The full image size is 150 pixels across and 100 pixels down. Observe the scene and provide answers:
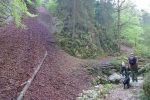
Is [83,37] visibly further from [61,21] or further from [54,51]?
[54,51]

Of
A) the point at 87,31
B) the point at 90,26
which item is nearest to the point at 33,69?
the point at 87,31

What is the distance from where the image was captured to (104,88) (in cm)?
1609

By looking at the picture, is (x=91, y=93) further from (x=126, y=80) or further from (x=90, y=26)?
(x=90, y=26)

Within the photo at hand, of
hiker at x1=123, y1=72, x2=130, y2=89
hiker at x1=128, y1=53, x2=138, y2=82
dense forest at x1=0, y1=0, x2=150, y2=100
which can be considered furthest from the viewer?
dense forest at x1=0, y1=0, x2=150, y2=100

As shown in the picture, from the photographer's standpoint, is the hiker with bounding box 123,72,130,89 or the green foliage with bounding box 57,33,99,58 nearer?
the hiker with bounding box 123,72,130,89

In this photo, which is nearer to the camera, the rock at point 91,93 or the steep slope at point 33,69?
the steep slope at point 33,69

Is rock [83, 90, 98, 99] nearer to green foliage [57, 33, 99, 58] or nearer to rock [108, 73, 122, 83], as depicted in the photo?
rock [108, 73, 122, 83]

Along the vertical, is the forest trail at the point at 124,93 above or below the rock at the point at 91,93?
above

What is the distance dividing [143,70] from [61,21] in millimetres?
11760

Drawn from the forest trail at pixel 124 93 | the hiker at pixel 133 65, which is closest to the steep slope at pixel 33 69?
the forest trail at pixel 124 93

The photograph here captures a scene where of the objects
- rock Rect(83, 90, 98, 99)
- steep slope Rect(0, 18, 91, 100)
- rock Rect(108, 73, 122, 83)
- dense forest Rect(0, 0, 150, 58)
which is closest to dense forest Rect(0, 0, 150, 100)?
dense forest Rect(0, 0, 150, 58)

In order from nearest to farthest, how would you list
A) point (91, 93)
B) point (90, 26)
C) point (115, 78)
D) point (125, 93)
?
point (125, 93) < point (91, 93) < point (115, 78) < point (90, 26)

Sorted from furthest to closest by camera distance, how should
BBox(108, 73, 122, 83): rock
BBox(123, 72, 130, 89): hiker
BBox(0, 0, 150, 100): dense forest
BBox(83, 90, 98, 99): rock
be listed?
BBox(0, 0, 150, 100): dense forest → BBox(108, 73, 122, 83): rock → BBox(123, 72, 130, 89): hiker → BBox(83, 90, 98, 99): rock

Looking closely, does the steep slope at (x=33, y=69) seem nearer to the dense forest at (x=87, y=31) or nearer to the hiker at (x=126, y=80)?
the dense forest at (x=87, y=31)
